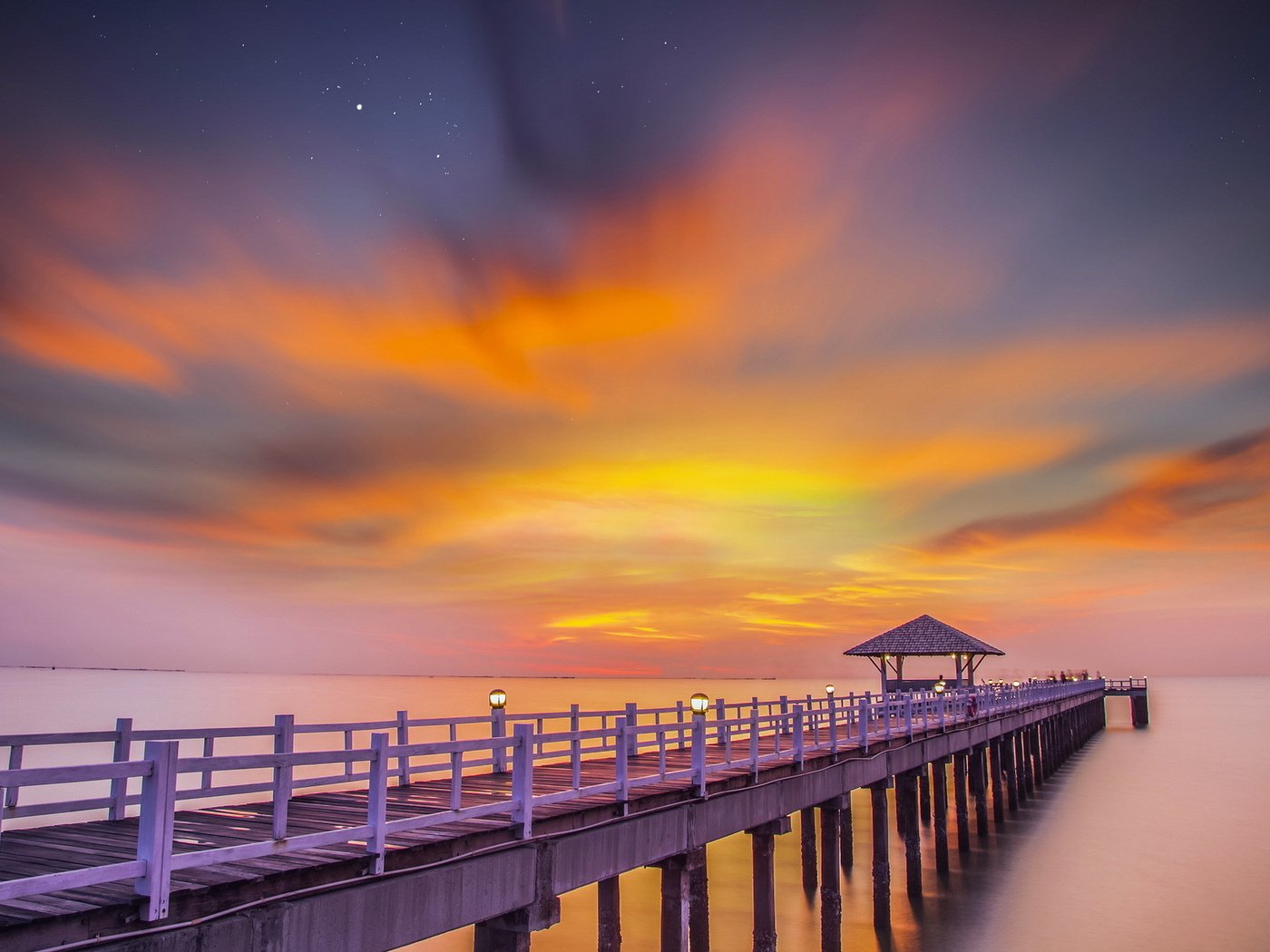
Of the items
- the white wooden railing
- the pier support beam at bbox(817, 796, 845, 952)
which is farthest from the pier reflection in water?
the white wooden railing

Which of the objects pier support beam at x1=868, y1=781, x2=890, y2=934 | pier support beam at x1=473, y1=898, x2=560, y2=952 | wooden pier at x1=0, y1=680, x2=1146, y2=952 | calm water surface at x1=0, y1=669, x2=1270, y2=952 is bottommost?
calm water surface at x1=0, y1=669, x2=1270, y2=952

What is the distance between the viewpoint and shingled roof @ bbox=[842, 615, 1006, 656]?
56281 millimetres

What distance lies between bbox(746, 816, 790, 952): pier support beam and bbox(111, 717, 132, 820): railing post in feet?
33.2

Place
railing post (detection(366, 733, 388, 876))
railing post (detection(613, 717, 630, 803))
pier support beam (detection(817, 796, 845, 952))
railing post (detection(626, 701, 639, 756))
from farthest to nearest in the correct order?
pier support beam (detection(817, 796, 845, 952)), railing post (detection(626, 701, 639, 756)), railing post (detection(613, 717, 630, 803)), railing post (detection(366, 733, 388, 876))

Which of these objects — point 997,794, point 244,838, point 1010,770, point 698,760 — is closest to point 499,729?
point 698,760

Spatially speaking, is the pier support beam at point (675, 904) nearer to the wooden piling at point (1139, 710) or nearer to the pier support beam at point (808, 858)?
the pier support beam at point (808, 858)

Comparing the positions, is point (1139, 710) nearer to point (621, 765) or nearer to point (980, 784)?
point (980, 784)

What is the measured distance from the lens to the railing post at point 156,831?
721 centimetres

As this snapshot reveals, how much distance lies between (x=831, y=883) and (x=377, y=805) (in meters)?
14.4

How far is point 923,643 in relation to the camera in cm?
5653

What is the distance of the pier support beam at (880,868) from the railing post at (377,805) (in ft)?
57.7

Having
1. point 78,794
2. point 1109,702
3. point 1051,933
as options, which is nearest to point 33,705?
point 78,794

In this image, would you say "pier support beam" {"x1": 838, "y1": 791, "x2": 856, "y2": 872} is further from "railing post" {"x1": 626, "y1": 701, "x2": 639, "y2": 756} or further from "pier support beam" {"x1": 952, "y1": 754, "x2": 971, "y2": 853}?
"railing post" {"x1": 626, "y1": 701, "x2": 639, "y2": 756}

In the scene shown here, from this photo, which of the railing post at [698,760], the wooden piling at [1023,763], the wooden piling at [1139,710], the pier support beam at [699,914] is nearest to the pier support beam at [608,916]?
the pier support beam at [699,914]
